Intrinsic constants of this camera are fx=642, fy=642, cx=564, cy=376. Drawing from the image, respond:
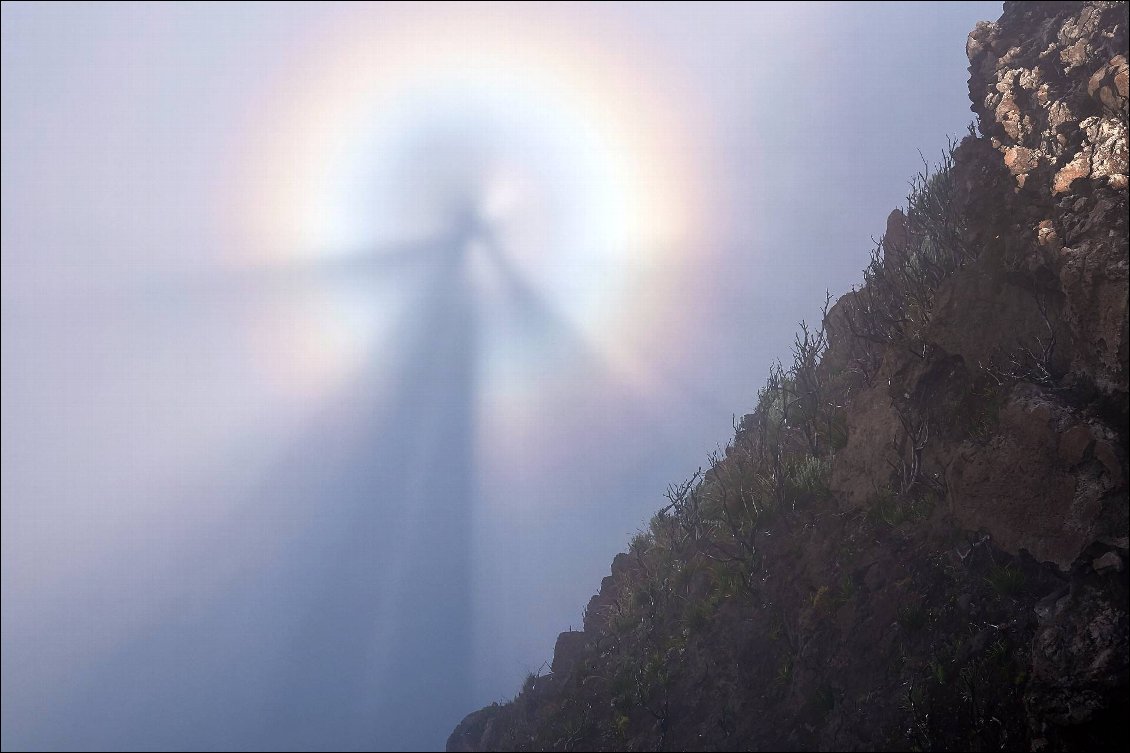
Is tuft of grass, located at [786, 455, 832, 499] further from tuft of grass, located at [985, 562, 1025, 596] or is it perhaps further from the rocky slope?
tuft of grass, located at [985, 562, 1025, 596]

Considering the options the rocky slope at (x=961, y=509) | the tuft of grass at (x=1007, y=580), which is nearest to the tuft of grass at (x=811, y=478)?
the rocky slope at (x=961, y=509)

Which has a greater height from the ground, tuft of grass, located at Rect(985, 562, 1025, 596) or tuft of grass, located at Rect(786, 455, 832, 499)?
tuft of grass, located at Rect(786, 455, 832, 499)

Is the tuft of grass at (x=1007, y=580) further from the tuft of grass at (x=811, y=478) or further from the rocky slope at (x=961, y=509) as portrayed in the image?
the tuft of grass at (x=811, y=478)

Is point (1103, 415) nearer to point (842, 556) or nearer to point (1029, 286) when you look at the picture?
point (1029, 286)

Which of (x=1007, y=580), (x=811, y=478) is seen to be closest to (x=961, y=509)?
(x=1007, y=580)

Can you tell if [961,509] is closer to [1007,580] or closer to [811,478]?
[1007,580]

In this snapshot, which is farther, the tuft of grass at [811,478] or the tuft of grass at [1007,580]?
the tuft of grass at [811,478]

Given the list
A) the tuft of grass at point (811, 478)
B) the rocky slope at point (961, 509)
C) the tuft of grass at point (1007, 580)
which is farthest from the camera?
the tuft of grass at point (811, 478)

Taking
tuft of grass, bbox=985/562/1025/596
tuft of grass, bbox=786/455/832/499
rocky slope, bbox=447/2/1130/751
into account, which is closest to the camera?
rocky slope, bbox=447/2/1130/751

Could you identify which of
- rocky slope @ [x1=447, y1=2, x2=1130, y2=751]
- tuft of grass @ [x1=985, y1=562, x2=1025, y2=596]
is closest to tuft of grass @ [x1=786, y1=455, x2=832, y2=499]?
rocky slope @ [x1=447, y1=2, x2=1130, y2=751]

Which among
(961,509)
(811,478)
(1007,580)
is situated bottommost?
(1007,580)
